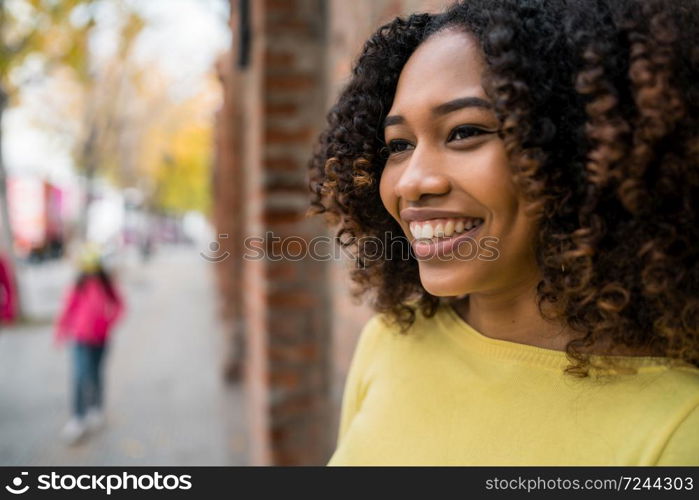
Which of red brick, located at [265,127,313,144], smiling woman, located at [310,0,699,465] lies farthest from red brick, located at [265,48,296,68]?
smiling woman, located at [310,0,699,465]

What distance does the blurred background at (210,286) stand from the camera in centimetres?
349

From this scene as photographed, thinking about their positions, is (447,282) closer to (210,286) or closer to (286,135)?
(286,135)

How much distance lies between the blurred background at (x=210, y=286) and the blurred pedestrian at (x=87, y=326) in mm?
295

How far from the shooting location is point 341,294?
Result: 2.83 m

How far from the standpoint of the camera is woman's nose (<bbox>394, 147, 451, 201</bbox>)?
1.09 metres

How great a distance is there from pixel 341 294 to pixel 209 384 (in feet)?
17.2

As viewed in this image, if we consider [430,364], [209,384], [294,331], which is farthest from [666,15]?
[209,384]

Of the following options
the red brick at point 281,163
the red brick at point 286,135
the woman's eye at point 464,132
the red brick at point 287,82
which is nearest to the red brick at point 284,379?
the red brick at point 281,163

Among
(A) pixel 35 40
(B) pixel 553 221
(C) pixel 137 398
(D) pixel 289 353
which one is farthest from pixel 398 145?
(A) pixel 35 40

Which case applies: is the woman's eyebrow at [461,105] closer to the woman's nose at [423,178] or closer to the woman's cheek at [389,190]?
the woman's nose at [423,178]

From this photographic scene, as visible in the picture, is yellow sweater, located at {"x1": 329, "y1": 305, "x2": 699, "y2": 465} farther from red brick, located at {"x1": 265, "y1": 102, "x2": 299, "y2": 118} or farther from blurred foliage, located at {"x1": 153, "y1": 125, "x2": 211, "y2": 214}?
blurred foliage, located at {"x1": 153, "y1": 125, "x2": 211, "y2": 214}

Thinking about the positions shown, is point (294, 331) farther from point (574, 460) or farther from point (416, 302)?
point (574, 460)

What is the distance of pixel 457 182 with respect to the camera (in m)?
1.08

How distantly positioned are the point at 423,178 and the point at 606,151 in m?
0.31
